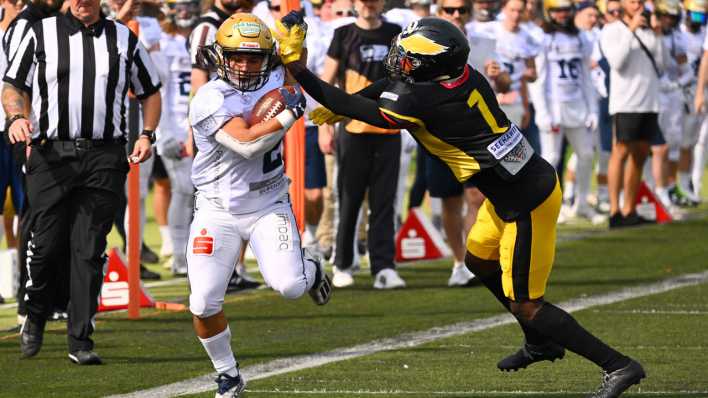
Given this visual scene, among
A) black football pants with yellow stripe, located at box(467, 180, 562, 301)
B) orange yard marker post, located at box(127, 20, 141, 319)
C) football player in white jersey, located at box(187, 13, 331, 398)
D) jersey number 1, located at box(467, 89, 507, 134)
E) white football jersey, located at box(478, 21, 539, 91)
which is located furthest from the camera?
white football jersey, located at box(478, 21, 539, 91)

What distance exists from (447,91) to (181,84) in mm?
6254

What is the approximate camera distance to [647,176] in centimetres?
1686

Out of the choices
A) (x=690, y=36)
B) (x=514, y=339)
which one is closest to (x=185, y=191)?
(x=514, y=339)

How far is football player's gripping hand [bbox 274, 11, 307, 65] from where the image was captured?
6762 millimetres

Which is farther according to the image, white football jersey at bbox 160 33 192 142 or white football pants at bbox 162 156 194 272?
white football jersey at bbox 160 33 192 142

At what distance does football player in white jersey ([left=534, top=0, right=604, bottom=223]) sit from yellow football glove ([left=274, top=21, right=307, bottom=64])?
27.4 ft

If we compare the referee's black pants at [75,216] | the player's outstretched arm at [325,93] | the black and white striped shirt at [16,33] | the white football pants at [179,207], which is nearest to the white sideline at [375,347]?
the referee's black pants at [75,216]

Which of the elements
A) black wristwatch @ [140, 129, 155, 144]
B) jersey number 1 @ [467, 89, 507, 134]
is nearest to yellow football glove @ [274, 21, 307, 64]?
jersey number 1 @ [467, 89, 507, 134]

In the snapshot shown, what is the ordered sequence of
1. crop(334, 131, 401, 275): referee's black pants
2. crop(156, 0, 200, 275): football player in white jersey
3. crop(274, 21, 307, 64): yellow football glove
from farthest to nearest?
crop(156, 0, 200, 275): football player in white jersey → crop(334, 131, 401, 275): referee's black pants → crop(274, 21, 307, 64): yellow football glove

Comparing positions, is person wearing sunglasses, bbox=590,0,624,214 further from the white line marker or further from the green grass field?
the white line marker

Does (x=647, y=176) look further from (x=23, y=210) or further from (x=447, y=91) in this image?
(x=447, y=91)

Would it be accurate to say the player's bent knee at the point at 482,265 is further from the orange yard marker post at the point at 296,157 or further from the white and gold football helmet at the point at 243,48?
the orange yard marker post at the point at 296,157

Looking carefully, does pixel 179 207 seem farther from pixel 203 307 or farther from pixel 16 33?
pixel 203 307

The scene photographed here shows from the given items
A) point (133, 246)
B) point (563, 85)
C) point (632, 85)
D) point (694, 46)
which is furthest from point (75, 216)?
point (694, 46)
